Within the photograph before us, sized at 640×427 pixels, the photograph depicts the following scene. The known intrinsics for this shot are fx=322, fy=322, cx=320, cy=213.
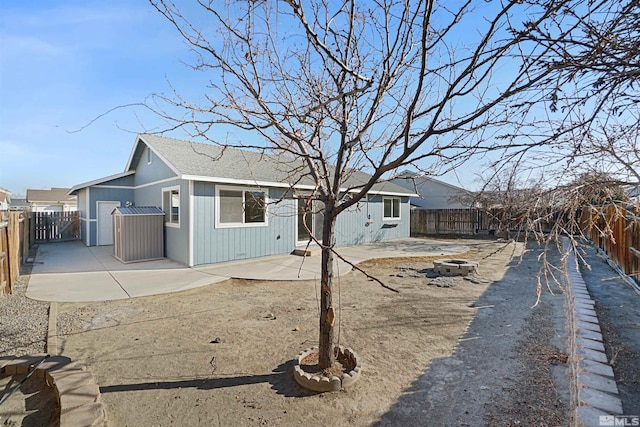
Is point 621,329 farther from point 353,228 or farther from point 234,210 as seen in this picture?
point 353,228

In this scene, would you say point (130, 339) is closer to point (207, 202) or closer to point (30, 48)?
point (30, 48)

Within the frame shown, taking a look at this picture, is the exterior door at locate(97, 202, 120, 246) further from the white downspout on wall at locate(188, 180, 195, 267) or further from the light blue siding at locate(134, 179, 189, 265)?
the white downspout on wall at locate(188, 180, 195, 267)

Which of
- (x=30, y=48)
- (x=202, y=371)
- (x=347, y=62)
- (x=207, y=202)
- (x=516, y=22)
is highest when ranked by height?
(x=30, y=48)

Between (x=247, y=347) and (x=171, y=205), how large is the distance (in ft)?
23.4

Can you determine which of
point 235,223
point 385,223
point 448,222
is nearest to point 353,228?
point 385,223

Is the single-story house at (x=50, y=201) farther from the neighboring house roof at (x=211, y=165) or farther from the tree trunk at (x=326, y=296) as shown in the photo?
the tree trunk at (x=326, y=296)

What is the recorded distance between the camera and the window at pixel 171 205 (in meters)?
9.32

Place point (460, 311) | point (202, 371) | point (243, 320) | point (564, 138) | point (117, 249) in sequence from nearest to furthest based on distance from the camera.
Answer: point (564, 138) → point (202, 371) → point (243, 320) → point (460, 311) → point (117, 249)

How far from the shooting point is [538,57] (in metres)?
1.85

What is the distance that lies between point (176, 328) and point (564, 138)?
4757mm

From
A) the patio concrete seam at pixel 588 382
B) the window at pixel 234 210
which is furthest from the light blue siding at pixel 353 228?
the patio concrete seam at pixel 588 382

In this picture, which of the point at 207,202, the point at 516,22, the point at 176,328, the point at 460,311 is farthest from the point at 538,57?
the point at 207,202

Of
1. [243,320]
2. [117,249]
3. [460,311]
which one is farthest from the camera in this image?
[117,249]

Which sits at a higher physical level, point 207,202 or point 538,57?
point 538,57
